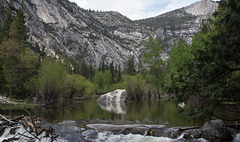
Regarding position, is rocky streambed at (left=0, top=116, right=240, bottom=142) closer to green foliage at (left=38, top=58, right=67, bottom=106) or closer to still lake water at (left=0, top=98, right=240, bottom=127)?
still lake water at (left=0, top=98, right=240, bottom=127)

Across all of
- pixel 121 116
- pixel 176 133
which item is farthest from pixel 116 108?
pixel 176 133

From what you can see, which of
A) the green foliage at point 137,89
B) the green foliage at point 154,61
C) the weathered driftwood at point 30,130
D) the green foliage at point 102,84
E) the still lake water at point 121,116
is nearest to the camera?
the weathered driftwood at point 30,130

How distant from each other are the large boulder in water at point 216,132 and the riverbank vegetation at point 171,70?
4.30ft

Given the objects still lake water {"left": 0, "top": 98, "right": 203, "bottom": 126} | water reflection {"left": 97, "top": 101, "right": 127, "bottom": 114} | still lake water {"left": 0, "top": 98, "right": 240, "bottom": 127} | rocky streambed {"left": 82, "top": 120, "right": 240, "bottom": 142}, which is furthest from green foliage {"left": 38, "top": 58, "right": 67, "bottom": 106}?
rocky streambed {"left": 82, "top": 120, "right": 240, "bottom": 142}

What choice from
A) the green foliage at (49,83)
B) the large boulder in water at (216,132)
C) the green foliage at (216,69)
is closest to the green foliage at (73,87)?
the green foliage at (49,83)

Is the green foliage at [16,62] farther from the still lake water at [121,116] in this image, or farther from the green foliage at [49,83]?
the still lake water at [121,116]

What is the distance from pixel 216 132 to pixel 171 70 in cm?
1046

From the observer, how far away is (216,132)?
934cm

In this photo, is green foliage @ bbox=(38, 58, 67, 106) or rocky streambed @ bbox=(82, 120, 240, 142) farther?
green foliage @ bbox=(38, 58, 67, 106)

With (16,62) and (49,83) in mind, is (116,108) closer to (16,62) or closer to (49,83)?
(49,83)

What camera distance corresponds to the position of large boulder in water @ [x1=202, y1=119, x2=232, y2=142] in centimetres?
916

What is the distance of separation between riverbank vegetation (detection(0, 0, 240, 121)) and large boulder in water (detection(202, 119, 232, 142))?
131cm

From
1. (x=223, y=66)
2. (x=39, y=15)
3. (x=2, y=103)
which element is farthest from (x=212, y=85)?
(x=39, y=15)

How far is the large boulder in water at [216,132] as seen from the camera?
361 inches
